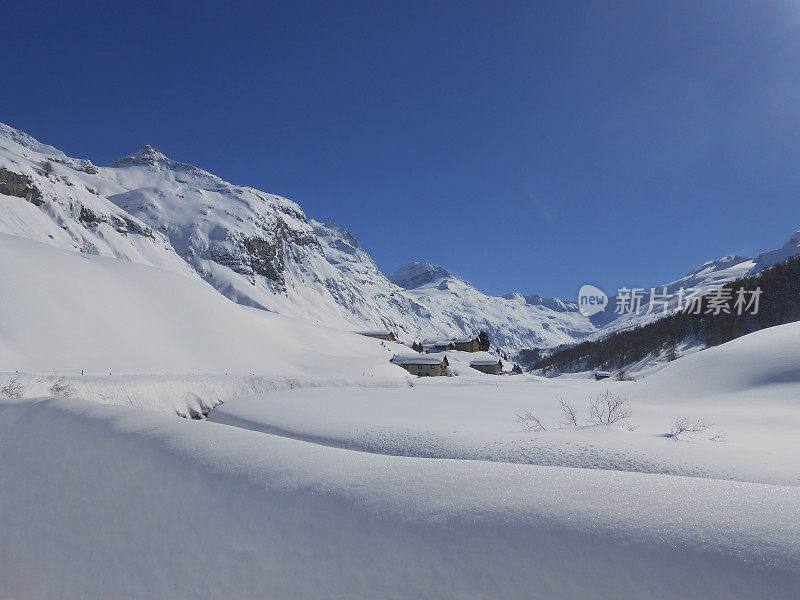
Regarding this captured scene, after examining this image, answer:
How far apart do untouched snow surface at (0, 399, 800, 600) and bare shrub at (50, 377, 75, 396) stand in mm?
12097

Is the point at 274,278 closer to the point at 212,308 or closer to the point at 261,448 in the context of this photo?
the point at 212,308

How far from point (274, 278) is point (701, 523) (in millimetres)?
191306

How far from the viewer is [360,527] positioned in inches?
159

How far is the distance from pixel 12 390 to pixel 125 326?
73.1ft

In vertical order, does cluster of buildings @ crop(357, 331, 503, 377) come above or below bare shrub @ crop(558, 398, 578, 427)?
above

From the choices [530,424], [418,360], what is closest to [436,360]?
[418,360]

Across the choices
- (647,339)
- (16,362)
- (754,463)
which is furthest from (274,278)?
(754,463)

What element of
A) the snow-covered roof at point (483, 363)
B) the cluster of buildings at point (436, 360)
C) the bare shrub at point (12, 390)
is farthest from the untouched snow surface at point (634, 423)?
the snow-covered roof at point (483, 363)

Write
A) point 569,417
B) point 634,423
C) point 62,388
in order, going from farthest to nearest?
1. point 62,388
2. point 569,417
3. point 634,423

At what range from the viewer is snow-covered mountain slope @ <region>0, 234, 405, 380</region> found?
28422 mm

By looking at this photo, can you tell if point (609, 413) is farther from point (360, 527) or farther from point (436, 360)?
→ point (436, 360)

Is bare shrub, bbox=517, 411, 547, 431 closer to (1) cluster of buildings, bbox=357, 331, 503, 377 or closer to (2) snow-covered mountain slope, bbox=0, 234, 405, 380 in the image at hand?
(2) snow-covered mountain slope, bbox=0, 234, 405, 380

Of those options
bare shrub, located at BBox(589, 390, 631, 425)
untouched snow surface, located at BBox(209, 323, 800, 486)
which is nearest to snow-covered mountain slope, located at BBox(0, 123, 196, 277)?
untouched snow surface, located at BBox(209, 323, 800, 486)

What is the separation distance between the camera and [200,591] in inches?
170
